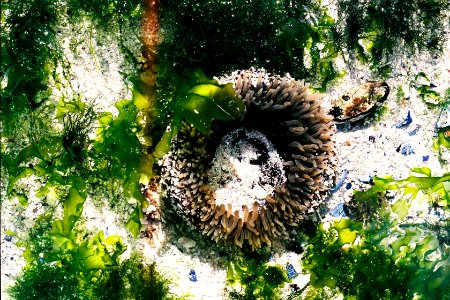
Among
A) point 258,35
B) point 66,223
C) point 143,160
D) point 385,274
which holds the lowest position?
point 385,274

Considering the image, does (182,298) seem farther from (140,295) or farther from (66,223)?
(66,223)

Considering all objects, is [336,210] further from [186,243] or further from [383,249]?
[186,243]

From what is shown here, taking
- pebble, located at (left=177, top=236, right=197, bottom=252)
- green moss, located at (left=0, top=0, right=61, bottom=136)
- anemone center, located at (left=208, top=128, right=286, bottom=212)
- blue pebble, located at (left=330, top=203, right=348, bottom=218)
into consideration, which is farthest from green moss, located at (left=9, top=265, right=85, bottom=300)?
blue pebble, located at (left=330, top=203, right=348, bottom=218)

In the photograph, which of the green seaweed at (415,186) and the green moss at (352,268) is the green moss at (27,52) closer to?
the green moss at (352,268)

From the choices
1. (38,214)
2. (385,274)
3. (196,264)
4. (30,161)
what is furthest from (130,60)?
(385,274)

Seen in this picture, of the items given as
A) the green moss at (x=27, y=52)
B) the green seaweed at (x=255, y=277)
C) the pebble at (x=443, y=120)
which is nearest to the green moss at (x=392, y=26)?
the pebble at (x=443, y=120)
